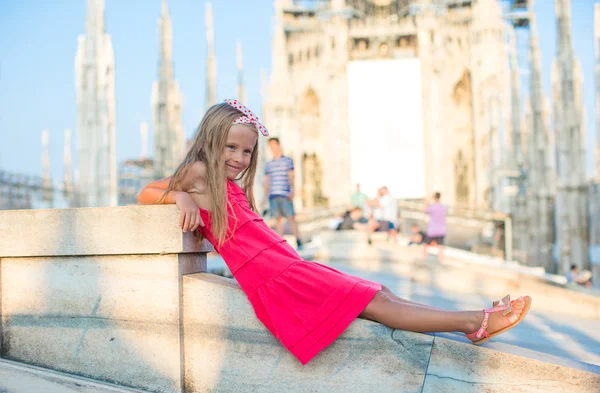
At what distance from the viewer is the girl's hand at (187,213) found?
111 inches

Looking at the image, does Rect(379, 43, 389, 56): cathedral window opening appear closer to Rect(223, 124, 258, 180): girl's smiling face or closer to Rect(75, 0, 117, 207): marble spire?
Rect(75, 0, 117, 207): marble spire

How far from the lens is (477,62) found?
1350 inches

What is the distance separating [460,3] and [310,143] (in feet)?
41.9

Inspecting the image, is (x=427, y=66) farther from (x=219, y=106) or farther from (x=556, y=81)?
(x=219, y=106)

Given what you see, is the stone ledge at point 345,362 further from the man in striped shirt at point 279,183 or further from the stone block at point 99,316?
the man in striped shirt at point 279,183

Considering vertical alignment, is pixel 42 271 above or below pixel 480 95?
below

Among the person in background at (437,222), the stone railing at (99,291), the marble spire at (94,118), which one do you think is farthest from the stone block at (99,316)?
the marble spire at (94,118)

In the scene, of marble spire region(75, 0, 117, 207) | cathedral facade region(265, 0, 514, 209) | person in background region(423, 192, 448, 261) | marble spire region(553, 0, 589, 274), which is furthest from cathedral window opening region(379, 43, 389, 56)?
person in background region(423, 192, 448, 261)

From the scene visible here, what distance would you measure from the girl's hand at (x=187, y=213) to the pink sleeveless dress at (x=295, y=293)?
0.54 ft

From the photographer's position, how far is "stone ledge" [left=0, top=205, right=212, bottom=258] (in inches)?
116

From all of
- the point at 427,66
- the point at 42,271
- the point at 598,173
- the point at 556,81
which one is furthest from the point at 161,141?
the point at 42,271

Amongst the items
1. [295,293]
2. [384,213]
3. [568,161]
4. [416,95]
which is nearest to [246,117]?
[295,293]

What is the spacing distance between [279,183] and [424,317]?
218 inches

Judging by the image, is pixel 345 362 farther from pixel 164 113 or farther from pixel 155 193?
pixel 164 113
